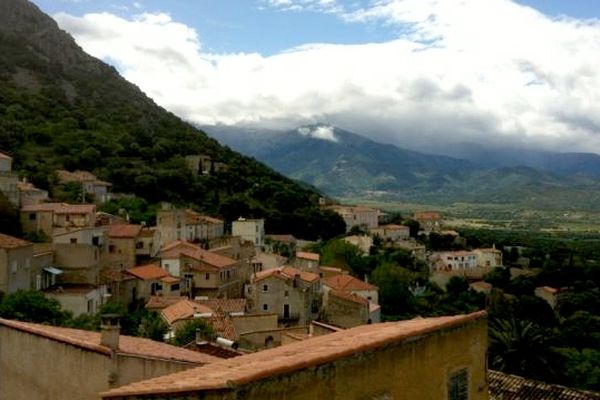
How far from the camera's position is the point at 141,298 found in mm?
Answer: 45969

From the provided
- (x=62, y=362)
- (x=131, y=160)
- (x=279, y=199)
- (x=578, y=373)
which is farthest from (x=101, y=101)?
(x=62, y=362)

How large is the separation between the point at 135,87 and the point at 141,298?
118 meters

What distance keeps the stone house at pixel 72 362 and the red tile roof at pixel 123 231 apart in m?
38.5

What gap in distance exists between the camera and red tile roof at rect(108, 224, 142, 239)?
50.8m

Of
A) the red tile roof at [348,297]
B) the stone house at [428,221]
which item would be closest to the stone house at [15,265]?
the red tile roof at [348,297]

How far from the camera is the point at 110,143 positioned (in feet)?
305

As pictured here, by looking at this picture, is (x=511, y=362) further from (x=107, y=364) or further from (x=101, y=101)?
(x=101, y=101)

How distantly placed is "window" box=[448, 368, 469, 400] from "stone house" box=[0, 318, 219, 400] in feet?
13.8

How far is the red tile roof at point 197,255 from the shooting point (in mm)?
51562

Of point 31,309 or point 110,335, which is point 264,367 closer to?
point 110,335

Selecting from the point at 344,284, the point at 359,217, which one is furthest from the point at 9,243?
the point at 359,217

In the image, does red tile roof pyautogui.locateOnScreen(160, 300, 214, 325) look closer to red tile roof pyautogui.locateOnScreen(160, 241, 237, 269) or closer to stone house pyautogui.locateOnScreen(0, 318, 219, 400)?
red tile roof pyautogui.locateOnScreen(160, 241, 237, 269)

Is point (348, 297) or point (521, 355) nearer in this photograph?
point (521, 355)

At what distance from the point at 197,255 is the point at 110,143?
150 feet
